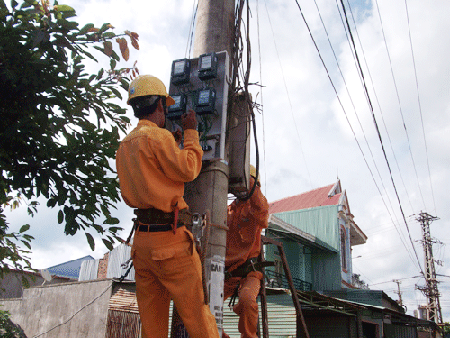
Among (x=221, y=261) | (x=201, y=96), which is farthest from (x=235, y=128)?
(x=221, y=261)

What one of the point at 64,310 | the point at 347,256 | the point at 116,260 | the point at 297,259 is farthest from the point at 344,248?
the point at 64,310

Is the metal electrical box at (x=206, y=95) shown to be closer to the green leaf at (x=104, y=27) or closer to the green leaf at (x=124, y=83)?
the green leaf at (x=104, y=27)

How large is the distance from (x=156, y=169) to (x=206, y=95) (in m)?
0.98

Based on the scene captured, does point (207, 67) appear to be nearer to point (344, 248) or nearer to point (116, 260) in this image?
point (344, 248)

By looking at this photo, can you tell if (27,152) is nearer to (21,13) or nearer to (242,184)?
(21,13)

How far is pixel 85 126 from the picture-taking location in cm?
454

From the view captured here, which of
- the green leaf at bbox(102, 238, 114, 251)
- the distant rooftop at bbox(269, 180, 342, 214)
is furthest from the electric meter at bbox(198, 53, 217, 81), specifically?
the distant rooftop at bbox(269, 180, 342, 214)

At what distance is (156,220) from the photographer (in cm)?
270

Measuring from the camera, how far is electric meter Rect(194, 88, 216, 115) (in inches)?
133

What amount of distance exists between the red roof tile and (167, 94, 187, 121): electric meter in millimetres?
19628

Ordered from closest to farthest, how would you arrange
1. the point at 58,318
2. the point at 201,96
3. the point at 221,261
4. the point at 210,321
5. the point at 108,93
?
1. the point at 210,321
2. the point at 221,261
3. the point at 201,96
4. the point at 108,93
5. the point at 58,318

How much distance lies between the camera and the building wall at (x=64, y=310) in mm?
13930

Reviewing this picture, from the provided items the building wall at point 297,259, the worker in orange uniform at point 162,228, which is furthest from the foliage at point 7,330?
the worker in orange uniform at point 162,228

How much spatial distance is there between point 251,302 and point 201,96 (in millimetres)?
2232
